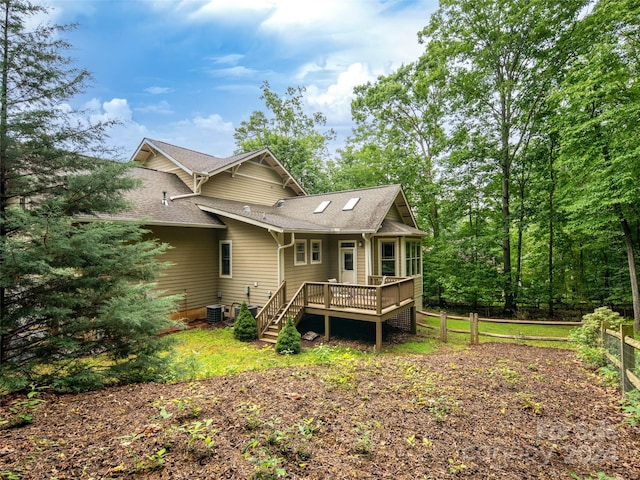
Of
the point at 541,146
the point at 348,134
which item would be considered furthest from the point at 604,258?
the point at 348,134

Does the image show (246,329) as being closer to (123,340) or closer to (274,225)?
(274,225)

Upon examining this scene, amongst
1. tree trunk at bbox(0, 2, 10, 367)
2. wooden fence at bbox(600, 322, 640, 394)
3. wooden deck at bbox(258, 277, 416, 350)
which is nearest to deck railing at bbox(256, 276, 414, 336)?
wooden deck at bbox(258, 277, 416, 350)

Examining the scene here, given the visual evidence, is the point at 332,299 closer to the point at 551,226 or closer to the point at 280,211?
the point at 280,211

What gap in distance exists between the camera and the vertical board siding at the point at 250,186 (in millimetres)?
14094

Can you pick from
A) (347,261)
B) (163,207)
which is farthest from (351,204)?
(163,207)

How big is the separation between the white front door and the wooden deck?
2.65 meters

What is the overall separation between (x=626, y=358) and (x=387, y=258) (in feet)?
30.0

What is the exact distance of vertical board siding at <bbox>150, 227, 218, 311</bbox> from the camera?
35.7ft

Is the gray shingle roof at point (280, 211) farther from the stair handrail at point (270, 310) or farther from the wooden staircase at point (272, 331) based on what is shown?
the wooden staircase at point (272, 331)

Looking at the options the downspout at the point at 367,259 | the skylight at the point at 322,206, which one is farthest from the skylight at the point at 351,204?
the downspout at the point at 367,259

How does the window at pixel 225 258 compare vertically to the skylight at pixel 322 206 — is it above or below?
below

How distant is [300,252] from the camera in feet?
39.8

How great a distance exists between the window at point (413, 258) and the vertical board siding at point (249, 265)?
20.3 ft

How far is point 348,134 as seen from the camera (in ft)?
79.7
